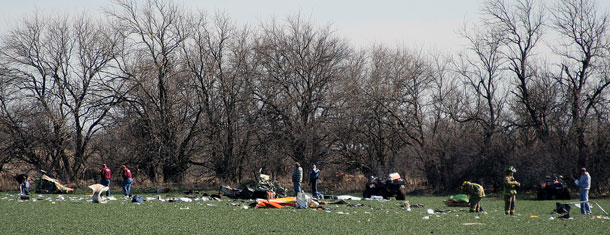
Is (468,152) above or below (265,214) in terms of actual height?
above

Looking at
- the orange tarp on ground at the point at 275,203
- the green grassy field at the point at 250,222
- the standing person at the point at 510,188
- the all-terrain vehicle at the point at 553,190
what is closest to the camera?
the green grassy field at the point at 250,222

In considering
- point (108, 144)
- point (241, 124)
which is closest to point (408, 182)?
point (241, 124)

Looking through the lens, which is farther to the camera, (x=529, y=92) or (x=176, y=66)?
(x=176, y=66)

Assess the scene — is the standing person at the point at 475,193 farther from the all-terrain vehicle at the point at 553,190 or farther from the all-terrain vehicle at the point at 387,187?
the all-terrain vehicle at the point at 553,190

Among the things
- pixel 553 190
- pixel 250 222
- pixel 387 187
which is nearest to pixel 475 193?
pixel 250 222

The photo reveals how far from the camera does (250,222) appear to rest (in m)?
15.4

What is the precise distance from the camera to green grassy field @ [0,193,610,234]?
1377cm

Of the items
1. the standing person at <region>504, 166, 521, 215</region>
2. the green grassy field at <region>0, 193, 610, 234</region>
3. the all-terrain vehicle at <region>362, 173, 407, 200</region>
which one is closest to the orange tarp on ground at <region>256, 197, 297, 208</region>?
the green grassy field at <region>0, 193, 610, 234</region>

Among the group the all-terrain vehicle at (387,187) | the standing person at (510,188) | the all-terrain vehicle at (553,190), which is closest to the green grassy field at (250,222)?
the standing person at (510,188)

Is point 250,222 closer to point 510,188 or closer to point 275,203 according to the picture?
point 275,203

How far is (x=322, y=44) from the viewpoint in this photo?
132 ft

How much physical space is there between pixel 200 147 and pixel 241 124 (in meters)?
2.97

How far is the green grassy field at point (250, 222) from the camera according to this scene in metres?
13.8

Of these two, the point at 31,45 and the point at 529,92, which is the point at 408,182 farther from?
the point at 31,45
